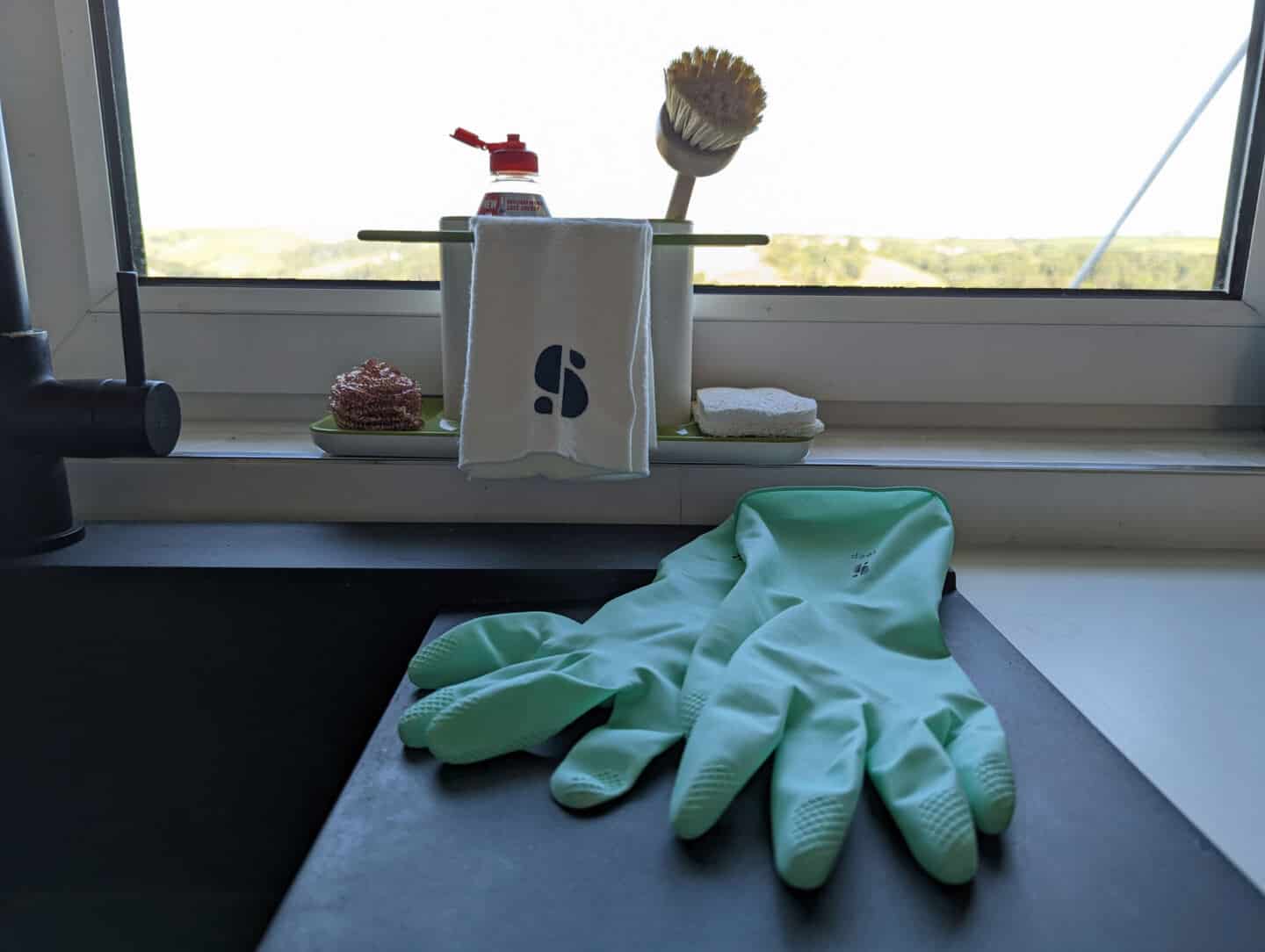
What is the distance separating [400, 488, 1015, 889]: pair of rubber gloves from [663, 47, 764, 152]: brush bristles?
30cm

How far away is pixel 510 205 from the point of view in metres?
0.70

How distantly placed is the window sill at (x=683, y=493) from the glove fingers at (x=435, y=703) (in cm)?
28

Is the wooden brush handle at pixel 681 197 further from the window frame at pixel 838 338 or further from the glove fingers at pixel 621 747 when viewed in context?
the glove fingers at pixel 621 747

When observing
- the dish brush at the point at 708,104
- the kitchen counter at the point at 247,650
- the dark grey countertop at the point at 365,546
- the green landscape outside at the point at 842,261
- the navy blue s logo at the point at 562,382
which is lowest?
the kitchen counter at the point at 247,650

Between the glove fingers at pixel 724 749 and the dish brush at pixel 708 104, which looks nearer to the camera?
the glove fingers at pixel 724 749

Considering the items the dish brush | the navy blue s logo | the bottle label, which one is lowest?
the navy blue s logo

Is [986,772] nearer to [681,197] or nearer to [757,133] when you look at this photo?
[681,197]

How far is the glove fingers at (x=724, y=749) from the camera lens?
1.27ft

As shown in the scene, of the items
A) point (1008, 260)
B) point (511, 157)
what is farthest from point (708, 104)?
point (1008, 260)

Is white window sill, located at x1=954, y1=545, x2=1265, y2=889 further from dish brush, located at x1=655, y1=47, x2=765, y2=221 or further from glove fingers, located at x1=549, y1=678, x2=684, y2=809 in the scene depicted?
dish brush, located at x1=655, y1=47, x2=765, y2=221

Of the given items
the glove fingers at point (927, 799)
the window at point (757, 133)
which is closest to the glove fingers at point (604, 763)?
the glove fingers at point (927, 799)

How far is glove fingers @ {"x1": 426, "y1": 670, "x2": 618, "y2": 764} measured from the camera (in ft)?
1.44

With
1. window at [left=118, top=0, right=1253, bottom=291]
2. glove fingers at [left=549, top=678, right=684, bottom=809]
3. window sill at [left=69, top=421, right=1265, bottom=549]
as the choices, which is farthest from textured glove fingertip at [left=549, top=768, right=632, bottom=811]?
window at [left=118, top=0, right=1253, bottom=291]

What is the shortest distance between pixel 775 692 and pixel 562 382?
302mm
